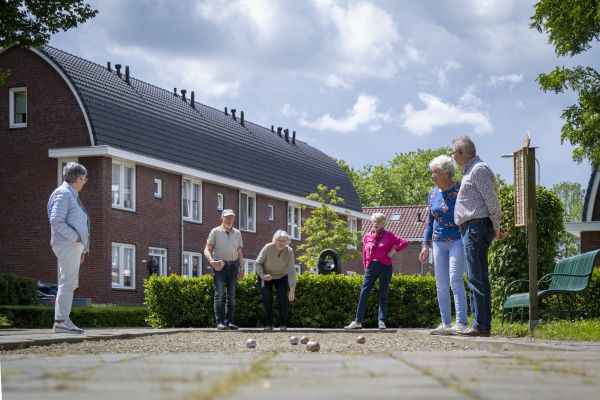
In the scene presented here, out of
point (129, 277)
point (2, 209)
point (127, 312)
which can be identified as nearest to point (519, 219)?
point (127, 312)

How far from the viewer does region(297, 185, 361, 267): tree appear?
47.0 metres

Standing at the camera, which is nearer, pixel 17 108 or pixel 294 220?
pixel 17 108

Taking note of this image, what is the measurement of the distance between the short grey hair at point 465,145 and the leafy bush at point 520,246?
16.7 feet

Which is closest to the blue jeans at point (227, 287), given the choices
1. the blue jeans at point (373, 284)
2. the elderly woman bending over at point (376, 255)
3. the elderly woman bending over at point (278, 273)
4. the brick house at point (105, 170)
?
the elderly woman bending over at point (278, 273)

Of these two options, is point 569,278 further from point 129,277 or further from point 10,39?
point 129,277

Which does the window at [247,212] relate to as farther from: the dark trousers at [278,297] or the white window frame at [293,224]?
the dark trousers at [278,297]

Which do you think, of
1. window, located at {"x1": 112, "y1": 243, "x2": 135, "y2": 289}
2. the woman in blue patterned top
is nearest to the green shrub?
window, located at {"x1": 112, "y1": 243, "x2": 135, "y2": 289}

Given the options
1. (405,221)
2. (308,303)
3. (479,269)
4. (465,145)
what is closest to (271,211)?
(405,221)

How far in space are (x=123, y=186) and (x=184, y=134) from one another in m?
5.74

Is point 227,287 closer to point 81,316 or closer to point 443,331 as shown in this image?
point 443,331

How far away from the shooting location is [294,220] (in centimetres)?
4978

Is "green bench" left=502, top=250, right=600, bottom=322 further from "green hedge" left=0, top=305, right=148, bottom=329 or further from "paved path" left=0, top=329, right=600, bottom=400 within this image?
"green hedge" left=0, top=305, right=148, bottom=329

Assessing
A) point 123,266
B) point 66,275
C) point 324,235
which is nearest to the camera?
point 66,275

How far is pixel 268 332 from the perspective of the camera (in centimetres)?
1536
